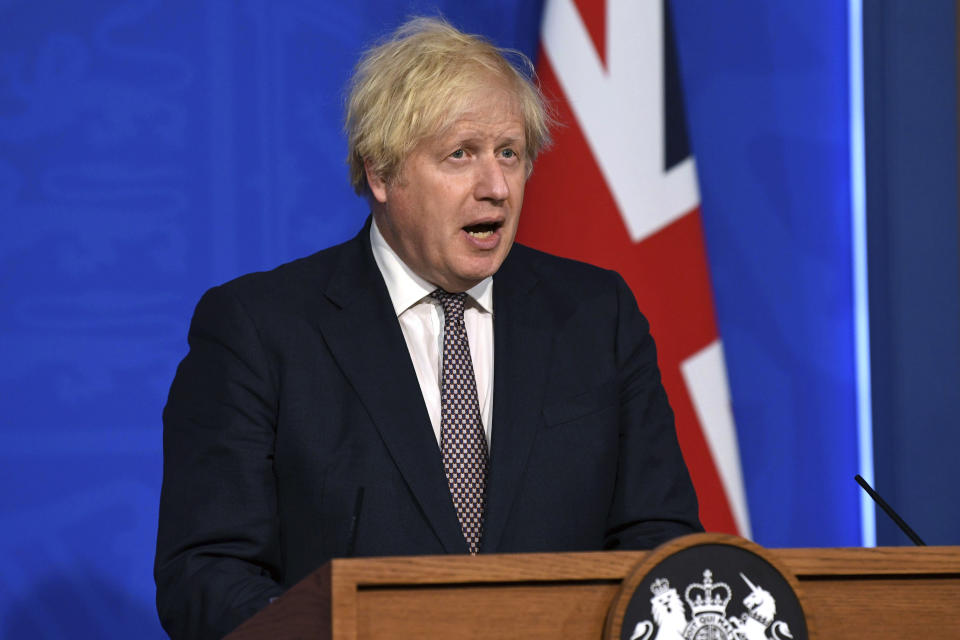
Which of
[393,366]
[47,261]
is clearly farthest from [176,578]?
[47,261]

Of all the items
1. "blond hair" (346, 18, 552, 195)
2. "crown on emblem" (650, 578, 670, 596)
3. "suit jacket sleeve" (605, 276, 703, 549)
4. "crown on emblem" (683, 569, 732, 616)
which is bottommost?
"crown on emblem" (683, 569, 732, 616)

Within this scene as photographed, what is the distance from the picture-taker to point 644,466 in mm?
1935

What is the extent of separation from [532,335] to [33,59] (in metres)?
1.37

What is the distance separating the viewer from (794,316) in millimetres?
3072

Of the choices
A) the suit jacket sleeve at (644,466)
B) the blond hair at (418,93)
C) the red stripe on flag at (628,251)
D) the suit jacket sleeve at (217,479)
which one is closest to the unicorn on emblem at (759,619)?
the suit jacket sleeve at (217,479)

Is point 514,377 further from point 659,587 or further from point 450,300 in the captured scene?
point 659,587

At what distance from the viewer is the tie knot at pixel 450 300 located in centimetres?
196

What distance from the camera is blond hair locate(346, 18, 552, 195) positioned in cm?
192

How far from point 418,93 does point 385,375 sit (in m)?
0.43

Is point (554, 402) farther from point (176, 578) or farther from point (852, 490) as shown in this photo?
point (852, 490)

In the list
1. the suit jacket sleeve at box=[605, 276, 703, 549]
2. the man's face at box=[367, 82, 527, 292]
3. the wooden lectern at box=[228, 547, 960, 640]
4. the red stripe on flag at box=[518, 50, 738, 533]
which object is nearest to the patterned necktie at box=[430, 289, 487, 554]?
the man's face at box=[367, 82, 527, 292]

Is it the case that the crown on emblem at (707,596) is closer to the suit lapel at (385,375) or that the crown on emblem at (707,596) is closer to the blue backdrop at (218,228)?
the suit lapel at (385,375)

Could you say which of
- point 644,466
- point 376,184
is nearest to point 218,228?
point 376,184

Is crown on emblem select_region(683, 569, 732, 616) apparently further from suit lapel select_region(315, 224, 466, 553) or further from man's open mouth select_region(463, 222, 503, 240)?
man's open mouth select_region(463, 222, 503, 240)
